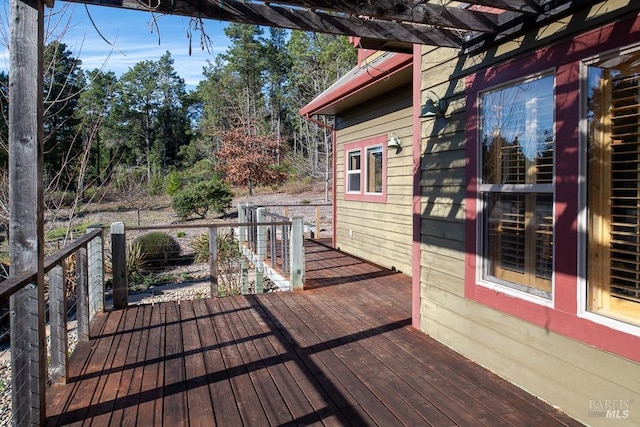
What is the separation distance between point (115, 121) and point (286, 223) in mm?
35062

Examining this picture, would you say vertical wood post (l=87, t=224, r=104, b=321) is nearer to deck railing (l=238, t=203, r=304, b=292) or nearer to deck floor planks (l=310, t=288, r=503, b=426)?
deck railing (l=238, t=203, r=304, b=292)

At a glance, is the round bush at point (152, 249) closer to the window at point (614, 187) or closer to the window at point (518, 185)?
the window at point (518, 185)

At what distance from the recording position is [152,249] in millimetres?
10211

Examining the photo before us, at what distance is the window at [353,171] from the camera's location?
7.65 metres

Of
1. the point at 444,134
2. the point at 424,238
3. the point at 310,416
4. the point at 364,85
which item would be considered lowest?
the point at 310,416

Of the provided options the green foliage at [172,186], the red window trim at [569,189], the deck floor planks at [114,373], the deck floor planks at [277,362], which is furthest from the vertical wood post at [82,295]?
the green foliage at [172,186]

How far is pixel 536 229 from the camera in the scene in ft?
8.62

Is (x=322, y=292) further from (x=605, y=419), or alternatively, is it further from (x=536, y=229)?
(x=605, y=419)

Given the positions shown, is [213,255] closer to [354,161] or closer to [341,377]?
[341,377]

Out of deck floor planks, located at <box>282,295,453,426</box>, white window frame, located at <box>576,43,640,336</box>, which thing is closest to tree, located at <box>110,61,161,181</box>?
deck floor planks, located at <box>282,295,453,426</box>

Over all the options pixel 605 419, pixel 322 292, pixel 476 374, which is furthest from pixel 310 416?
pixel 322 292

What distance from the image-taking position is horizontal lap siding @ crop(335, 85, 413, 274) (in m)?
5.95

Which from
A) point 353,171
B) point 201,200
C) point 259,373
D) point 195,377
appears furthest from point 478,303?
point 201,200

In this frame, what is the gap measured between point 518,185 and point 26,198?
2.85m
